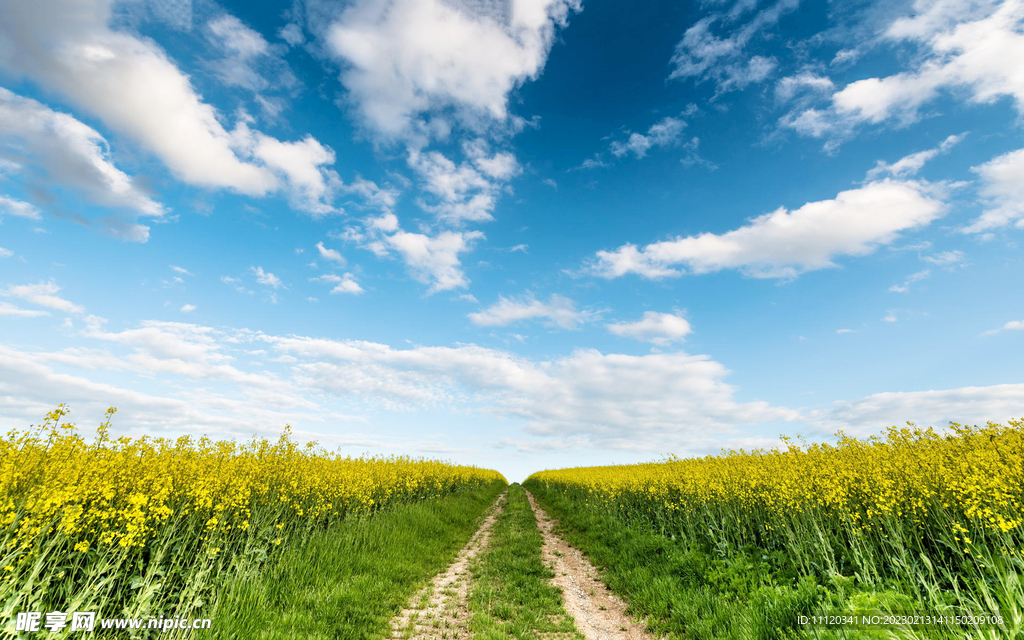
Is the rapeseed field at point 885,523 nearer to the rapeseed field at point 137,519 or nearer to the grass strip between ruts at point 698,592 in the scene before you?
the grass strip between ruts at point 698,592

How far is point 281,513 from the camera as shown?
9625 mm

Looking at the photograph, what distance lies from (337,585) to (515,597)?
372cm

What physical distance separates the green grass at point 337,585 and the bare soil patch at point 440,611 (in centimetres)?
24

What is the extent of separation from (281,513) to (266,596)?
9.03ft

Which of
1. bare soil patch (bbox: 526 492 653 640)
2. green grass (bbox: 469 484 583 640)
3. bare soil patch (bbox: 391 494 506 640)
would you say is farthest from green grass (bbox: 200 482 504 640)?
bare soil patch (bbox: 526 492 653 640)

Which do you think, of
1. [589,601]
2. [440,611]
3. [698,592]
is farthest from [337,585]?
[698,592]

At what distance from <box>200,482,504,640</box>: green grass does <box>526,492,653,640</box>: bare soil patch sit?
11.1 ft

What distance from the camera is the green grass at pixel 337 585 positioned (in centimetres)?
637

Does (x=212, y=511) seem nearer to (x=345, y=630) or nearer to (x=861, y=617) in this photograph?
(x=345, y=630)

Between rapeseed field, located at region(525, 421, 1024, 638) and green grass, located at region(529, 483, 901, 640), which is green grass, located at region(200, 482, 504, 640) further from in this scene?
rapeseed field, located at region(525, 421, 1024, 638)

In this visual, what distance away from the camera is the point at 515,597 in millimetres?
8703

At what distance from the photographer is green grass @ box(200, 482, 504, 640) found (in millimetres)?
6367

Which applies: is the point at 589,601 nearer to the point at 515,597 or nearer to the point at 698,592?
Answer: the point at 515,597

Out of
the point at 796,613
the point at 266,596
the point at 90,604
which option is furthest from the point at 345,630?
the point at 796,613
